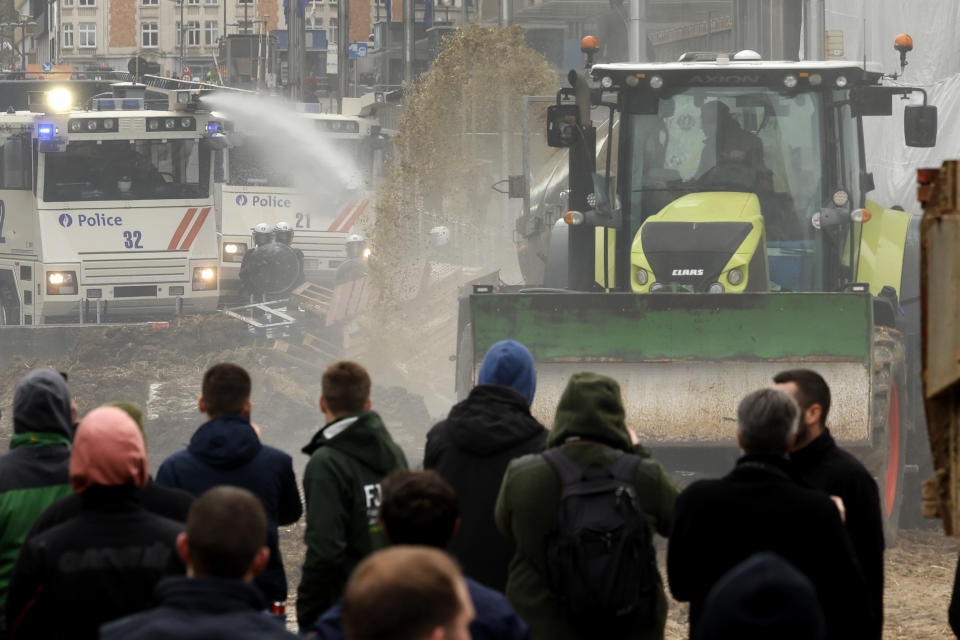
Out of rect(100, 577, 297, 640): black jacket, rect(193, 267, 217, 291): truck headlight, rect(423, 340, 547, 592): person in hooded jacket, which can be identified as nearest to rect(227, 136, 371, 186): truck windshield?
rect(193, 267, 217, 291): truck headlight

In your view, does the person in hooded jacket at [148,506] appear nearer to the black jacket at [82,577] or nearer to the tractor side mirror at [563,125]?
the black jacket at [82,577]

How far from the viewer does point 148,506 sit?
470cm

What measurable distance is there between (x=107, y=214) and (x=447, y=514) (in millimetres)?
17728

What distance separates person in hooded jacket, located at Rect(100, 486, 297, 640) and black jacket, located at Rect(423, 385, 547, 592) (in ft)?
5.65

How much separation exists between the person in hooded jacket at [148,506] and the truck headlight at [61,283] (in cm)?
1631

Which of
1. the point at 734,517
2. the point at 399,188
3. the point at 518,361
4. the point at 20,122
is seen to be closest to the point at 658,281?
the point at 518,361

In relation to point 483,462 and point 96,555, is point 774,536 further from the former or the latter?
point 96,555

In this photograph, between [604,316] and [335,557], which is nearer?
[335,557]

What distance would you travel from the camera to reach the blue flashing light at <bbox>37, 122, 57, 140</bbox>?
20.1 metres

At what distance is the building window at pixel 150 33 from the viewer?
125m

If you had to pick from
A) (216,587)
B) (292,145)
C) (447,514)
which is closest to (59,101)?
(292,145)

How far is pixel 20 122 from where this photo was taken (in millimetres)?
21141

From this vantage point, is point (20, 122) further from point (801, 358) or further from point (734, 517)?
point (734, 517)

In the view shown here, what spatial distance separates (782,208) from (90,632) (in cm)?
822
